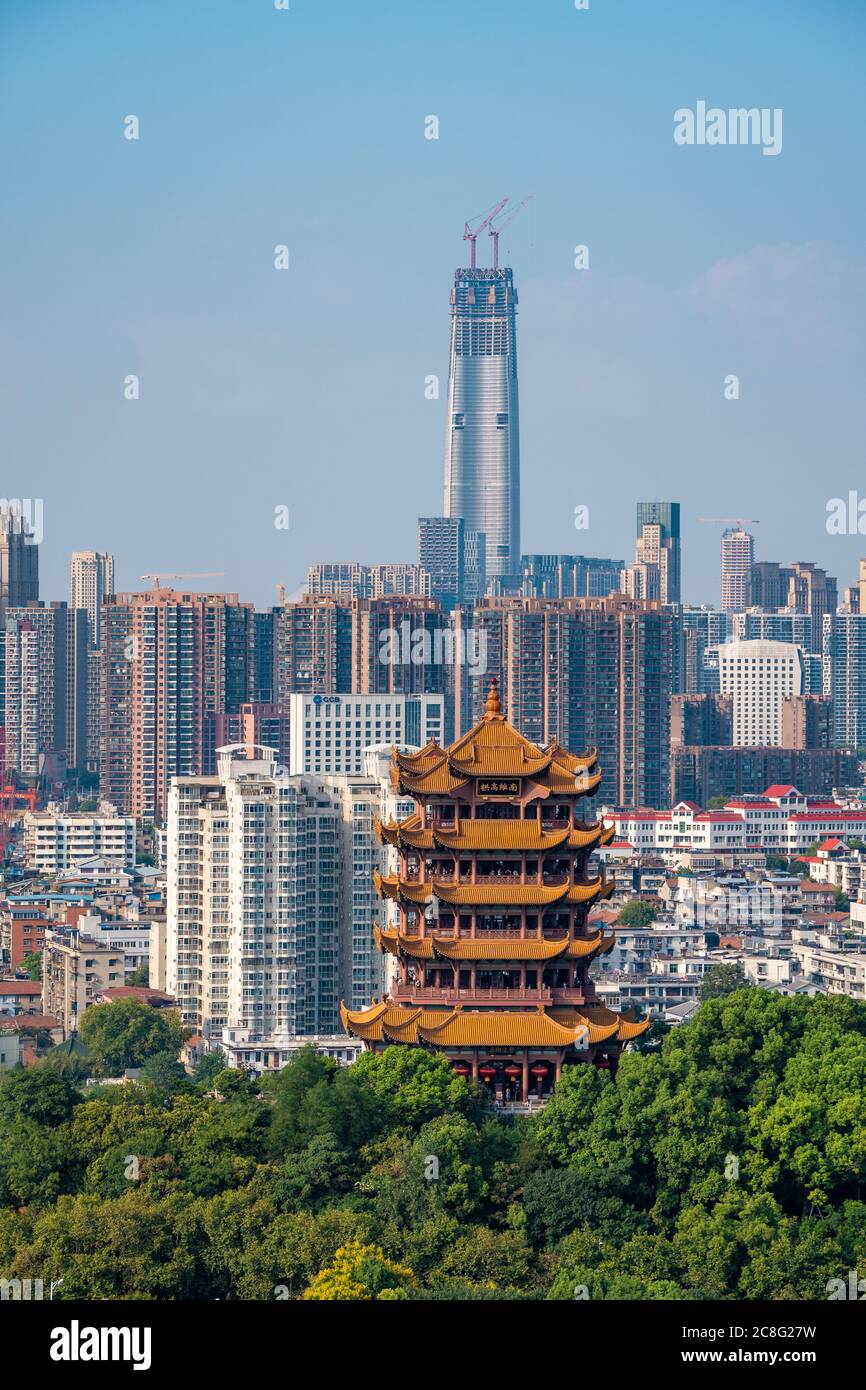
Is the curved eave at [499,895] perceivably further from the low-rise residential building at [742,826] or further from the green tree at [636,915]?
the low-rise residential building at [742,826]

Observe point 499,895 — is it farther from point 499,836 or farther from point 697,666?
point 697,666

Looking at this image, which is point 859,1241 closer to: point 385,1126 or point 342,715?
point 385,1126

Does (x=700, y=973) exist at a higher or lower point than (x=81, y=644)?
lower

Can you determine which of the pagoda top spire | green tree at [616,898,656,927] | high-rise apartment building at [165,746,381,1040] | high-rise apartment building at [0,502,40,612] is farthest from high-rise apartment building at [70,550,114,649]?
the pagoda top spire

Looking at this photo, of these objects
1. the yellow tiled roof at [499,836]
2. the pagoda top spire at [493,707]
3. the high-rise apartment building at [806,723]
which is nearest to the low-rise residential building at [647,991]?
the pagoda top spire at [493,707]

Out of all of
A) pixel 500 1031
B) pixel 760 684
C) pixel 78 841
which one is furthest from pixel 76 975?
pixel 760 684
